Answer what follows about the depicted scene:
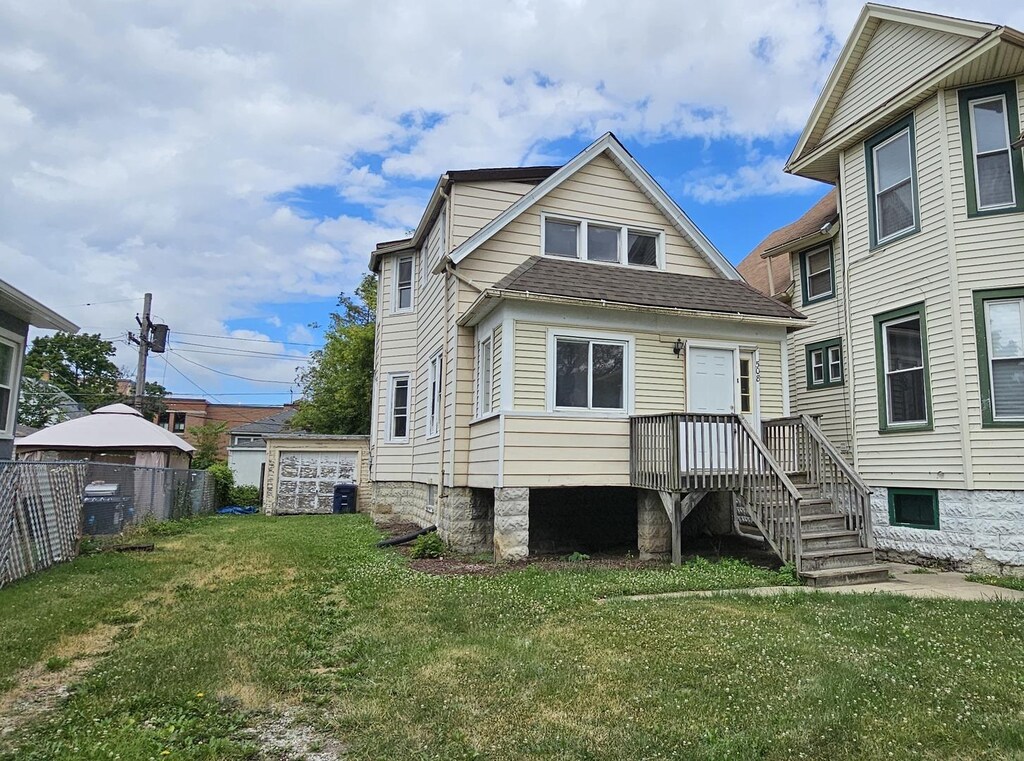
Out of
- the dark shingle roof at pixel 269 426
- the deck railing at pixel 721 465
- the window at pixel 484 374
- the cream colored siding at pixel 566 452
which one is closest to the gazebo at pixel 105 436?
the window at pixel 484 374

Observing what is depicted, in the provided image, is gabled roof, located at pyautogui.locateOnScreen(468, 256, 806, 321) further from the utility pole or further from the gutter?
the utility pole

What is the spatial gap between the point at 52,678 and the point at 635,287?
9471 millimetres

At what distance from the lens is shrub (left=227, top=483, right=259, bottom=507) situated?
26.0m

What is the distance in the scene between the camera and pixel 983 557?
924 centimetres

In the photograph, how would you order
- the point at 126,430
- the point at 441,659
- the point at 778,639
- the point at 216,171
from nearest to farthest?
the point at 441,659 → the point at 778,639 → the point at 126,430 → the point at 216,171

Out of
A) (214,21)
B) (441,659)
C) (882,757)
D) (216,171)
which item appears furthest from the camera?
(216,171)

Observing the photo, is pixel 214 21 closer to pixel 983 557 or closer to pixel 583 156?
pixel 583 156

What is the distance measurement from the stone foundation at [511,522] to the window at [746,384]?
444cm

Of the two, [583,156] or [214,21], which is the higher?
[214,21]

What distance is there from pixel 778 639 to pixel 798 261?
12718 mm

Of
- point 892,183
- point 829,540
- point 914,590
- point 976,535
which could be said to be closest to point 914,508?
point 976,535

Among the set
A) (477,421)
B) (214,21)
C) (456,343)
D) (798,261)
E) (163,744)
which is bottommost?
(163,744)

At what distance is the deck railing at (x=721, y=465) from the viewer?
29.4ft

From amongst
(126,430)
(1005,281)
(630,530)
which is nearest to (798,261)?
(1005,281)
